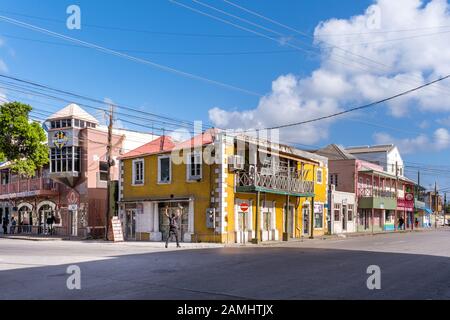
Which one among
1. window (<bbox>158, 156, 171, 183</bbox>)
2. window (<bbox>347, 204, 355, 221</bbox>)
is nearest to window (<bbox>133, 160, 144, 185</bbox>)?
window (<bbox>158, 156, 171, 183</bbox>)

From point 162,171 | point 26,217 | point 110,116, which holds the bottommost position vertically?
point 26,217

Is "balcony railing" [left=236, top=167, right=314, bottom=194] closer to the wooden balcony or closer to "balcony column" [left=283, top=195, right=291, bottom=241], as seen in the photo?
"balcony column" [left=283, top=195, right=291, bottom=241]

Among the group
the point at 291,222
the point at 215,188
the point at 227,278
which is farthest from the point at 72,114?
the point at 227,278

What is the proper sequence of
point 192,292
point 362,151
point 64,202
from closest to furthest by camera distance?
point 192,292, point 64,202, point 362,151

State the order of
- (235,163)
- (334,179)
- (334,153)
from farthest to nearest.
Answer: (334,153)
(334,179)
(235,163)

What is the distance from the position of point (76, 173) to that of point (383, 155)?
4253 centimetres

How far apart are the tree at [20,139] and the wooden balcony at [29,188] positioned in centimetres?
510

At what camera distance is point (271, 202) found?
1216 inches

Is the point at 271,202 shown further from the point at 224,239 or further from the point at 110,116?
the point at 110,116

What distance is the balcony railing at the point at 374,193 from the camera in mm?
50506

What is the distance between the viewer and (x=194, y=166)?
2808 cm

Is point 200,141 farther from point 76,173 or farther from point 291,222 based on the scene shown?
point 76,173
